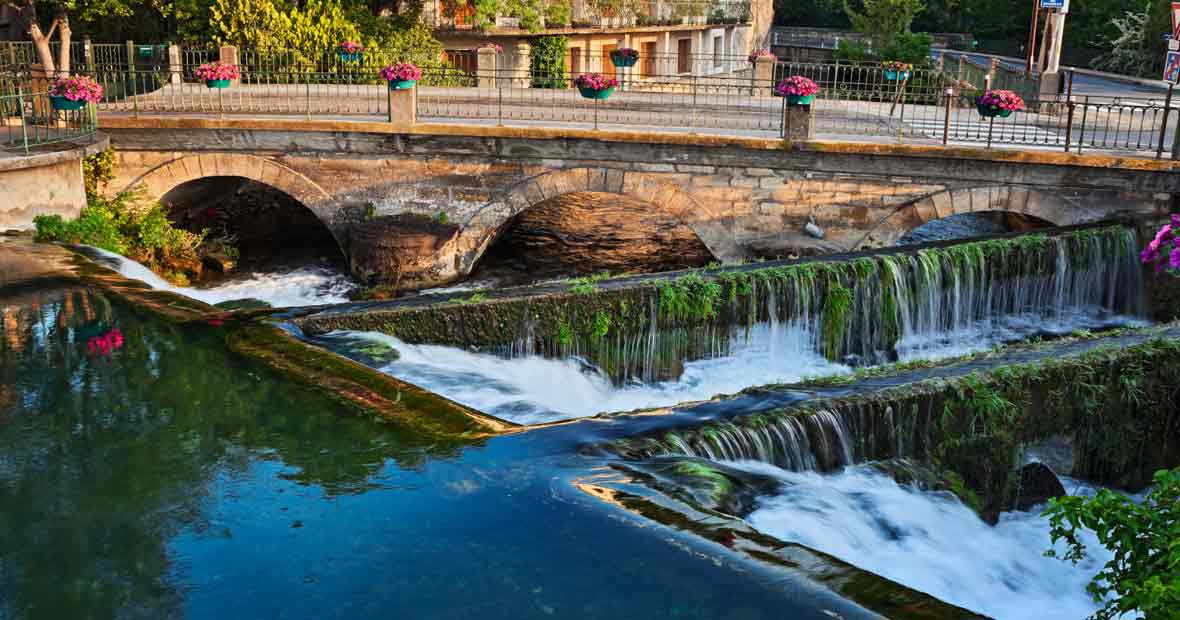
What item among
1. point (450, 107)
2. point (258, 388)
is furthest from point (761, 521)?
point (450, 107)

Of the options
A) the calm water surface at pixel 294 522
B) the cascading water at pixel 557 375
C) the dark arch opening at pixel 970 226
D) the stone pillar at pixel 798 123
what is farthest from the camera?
the dark arch opening at pixel 970 226

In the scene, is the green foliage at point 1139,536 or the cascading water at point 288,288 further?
the cascading water at point 288,288

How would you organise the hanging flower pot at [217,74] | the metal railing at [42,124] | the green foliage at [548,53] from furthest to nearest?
the green foliage at [548,53]
the hanging flower pot at [217,74]
the metal railing at [42,124]

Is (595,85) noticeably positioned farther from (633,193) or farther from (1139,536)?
(1139,536)

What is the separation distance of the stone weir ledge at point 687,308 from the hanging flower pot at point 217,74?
8820 millimetres

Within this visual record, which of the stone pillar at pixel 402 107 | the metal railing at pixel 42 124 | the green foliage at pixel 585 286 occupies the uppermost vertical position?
the stone pillar at pixel 402 107

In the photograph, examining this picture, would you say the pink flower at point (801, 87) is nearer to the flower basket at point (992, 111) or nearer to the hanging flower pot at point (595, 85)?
the flower basket at point (992, 111)

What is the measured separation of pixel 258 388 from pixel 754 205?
34.3 feet

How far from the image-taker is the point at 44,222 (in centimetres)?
1692

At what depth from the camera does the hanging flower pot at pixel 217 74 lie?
2042 centimetres

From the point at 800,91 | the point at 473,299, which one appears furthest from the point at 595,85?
the point at 473,299

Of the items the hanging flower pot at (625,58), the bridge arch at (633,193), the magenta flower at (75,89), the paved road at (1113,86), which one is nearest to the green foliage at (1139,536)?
the bridge arch at (633,193)

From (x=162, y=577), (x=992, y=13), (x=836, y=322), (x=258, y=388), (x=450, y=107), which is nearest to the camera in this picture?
(x=162, y=577)

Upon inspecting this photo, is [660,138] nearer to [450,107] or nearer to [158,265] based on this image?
[450,107]
